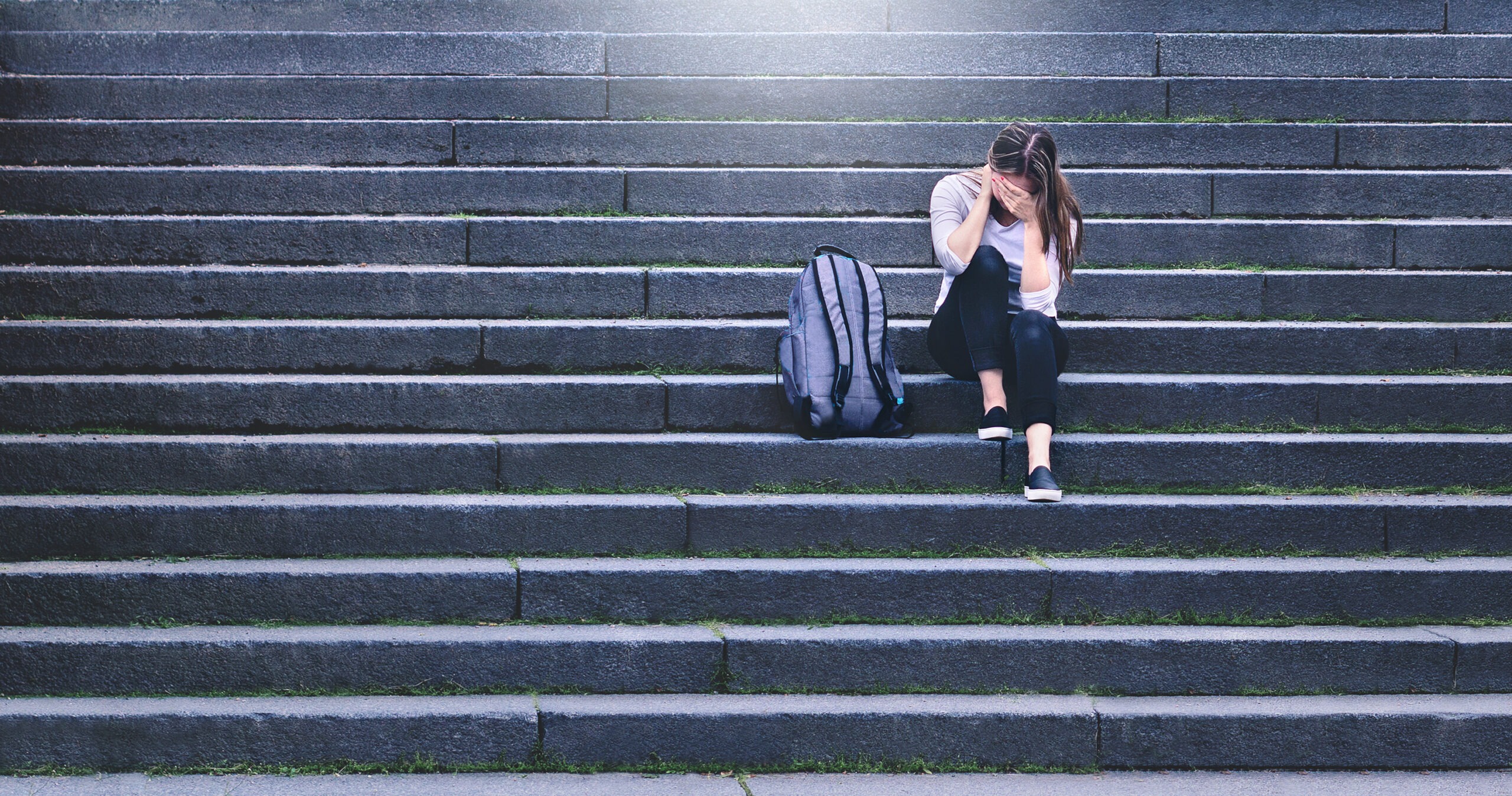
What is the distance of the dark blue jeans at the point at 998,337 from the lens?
427 centimetres

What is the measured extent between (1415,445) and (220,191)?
16.4ft

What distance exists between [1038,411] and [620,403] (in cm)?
153

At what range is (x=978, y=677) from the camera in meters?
3.82

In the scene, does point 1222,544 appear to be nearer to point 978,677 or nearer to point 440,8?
point 978,677

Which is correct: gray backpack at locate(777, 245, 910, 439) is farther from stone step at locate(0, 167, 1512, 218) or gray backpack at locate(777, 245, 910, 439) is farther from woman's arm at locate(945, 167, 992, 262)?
stone step at locate(0, 167, 1512, 218)

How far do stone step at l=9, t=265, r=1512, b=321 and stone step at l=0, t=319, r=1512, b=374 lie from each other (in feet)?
0.47

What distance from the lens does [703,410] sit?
4.60 m

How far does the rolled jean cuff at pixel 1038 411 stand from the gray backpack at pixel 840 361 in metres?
0.47

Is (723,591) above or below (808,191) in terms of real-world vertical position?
below

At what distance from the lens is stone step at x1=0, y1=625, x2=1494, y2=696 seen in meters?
3.72

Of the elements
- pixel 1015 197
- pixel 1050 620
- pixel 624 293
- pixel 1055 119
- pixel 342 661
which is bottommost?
pixel 342 661

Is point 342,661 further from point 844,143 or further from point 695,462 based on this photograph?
point 844,143

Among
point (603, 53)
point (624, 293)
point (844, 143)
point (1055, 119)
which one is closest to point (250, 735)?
point (624, 293)

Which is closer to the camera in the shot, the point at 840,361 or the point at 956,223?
the point at 840,361
